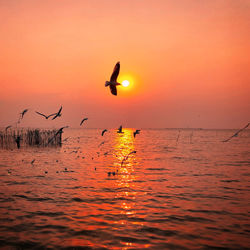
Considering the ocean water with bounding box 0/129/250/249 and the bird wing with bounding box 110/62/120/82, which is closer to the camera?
the ocean water with bounding box 0/129/250/249

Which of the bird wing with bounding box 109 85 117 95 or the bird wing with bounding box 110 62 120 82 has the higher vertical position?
the bird wing with bounding box 110 62 120 82

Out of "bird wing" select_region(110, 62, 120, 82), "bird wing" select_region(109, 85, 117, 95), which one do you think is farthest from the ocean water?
"bird wing" select_region(110, 62, 120, 82)

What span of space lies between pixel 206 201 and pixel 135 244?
526 cm

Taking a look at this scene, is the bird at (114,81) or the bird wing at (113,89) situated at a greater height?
the bird at (114,81)

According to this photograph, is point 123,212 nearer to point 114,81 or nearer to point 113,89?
point 113,89

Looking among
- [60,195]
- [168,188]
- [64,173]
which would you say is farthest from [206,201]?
[64,173]

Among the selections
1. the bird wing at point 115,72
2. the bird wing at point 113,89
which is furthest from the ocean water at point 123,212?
the bird wing at point 115,72

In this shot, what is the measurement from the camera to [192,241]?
22.7 ft

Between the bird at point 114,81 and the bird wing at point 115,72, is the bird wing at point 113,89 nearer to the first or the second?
the bird at point 114,81

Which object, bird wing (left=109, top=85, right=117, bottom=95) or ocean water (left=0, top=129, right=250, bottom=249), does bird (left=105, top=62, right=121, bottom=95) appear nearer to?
bird wing (left=109, top=85, right=117, bottom=95)

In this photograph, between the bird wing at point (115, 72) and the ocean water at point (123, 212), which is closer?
the ocean water at point (123, 212)

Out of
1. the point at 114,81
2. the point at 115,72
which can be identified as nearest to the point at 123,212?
the point at 114,81

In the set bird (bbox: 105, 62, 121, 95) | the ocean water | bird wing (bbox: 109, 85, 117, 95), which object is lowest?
the ocean water

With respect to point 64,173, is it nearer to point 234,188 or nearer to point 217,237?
point 234,188
